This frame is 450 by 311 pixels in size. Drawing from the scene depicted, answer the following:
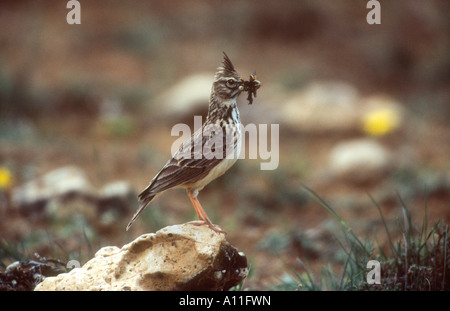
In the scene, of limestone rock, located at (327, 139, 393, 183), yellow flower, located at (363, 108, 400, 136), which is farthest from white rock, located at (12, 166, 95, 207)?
yellow flower, located at (363, 108, 400, 136)

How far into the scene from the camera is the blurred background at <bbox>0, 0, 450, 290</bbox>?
730 centimetres

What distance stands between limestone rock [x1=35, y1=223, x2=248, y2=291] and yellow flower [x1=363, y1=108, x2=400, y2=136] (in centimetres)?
684

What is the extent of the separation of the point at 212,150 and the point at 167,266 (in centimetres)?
95

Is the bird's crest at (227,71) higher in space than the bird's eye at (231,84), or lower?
higher

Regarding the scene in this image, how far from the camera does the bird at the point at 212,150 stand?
4281 mm

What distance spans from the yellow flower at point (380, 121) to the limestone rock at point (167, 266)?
6840 millimetres

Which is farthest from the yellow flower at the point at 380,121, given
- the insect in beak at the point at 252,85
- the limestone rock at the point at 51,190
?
the insect in beak at the point at 252,85

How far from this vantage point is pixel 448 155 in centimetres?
951

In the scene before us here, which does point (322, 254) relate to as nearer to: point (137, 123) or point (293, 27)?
point (137, 123)

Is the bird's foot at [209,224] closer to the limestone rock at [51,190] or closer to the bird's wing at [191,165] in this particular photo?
the bird's wing at [191,165]

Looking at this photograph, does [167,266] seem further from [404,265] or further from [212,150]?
[404,265]

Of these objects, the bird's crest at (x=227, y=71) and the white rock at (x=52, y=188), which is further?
the white rock at (x=52, y=188)

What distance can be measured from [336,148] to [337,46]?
528 cm
